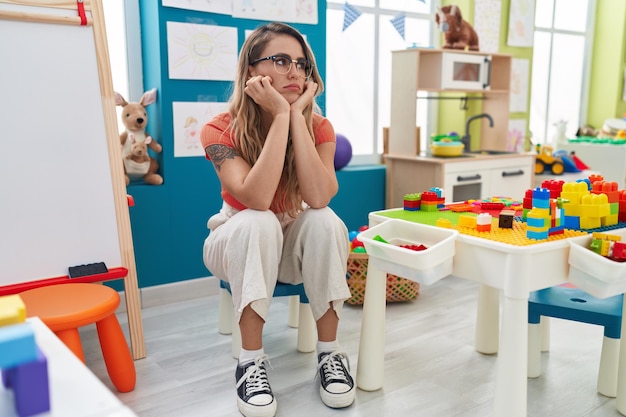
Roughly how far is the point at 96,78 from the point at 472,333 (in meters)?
1.63

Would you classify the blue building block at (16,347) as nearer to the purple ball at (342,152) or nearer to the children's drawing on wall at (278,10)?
the children's drawing on wall at (278,10)

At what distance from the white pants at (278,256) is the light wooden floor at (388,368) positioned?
0.28 m

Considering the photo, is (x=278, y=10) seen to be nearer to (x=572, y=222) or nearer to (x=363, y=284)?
(x=363, y=284)

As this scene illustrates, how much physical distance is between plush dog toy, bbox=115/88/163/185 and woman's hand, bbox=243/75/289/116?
91 centimetres

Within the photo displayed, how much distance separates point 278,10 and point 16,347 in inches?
94.6

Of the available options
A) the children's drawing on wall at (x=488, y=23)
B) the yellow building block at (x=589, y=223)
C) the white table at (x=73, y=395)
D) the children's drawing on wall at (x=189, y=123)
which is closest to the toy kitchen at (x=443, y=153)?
the children's drawing on wall at (x=488, y=23)

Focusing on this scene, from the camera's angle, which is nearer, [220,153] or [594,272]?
[594,272]

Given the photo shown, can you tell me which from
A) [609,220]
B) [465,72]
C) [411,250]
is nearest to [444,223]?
[411,250]

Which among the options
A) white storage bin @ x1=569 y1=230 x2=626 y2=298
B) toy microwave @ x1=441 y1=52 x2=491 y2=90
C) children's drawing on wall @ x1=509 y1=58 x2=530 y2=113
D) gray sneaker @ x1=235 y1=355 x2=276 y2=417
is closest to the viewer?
white storage bin @ x1=569 y1=230 x2=626 y2=298

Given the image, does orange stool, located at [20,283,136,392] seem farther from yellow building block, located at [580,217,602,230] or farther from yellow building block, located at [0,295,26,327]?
yellow building block, located at [580,217,602,230]

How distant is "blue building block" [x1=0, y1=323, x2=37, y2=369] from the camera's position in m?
0.64

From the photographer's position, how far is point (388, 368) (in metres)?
1.90

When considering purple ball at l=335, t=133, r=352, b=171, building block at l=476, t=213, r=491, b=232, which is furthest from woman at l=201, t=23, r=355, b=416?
purple ball at l=335, t=133, r=352, b=171

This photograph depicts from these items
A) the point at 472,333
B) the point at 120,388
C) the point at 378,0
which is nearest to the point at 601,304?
the point at 472,333
